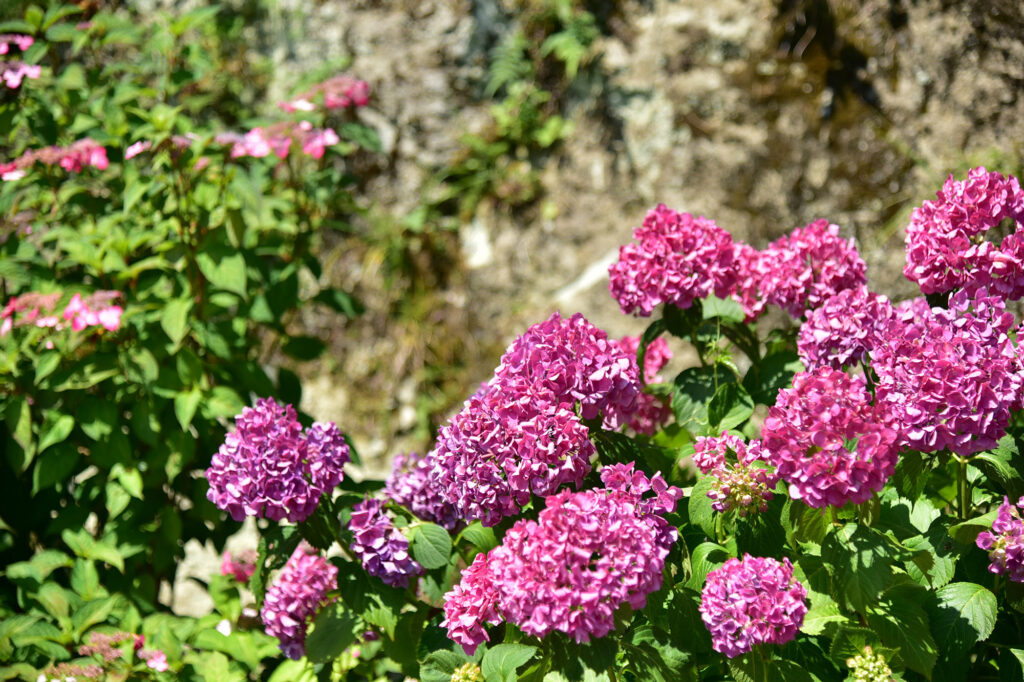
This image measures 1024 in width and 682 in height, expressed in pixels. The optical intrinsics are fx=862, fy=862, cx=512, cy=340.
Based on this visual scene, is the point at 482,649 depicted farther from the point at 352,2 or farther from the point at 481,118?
the point at 352,2

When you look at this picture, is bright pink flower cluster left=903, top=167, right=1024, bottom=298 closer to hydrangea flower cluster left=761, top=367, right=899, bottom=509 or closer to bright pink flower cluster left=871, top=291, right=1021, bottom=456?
bright pink flower cluster left=871, top=291, right=1021, bottom=456

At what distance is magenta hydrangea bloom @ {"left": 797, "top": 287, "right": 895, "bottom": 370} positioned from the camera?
1855 mm

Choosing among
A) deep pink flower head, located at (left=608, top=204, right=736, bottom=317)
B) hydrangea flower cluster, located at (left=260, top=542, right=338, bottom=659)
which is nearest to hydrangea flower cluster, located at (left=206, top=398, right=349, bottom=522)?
hydrangea flower cluster, located at (left=260, top=542, right=338, bottom=659)

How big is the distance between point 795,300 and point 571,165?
8.23 ft

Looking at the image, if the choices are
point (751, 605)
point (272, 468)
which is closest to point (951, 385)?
point (751, 605)

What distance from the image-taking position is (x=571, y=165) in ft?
14.6

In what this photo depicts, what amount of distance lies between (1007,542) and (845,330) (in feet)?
1.68

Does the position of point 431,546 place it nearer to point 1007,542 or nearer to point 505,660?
point 505,660

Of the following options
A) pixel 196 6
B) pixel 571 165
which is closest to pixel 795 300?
pixel 571 165

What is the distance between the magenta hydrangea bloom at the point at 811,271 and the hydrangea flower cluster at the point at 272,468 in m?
1.13

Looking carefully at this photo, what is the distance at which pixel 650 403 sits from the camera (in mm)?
2447

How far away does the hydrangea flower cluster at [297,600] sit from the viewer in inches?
84.4

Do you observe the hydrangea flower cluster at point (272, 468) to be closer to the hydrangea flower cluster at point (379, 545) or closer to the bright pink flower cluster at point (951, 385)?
the hydrangea flower cluster at point (379, 545)

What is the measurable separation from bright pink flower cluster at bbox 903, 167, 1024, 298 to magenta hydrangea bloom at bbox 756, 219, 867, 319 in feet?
0.53
